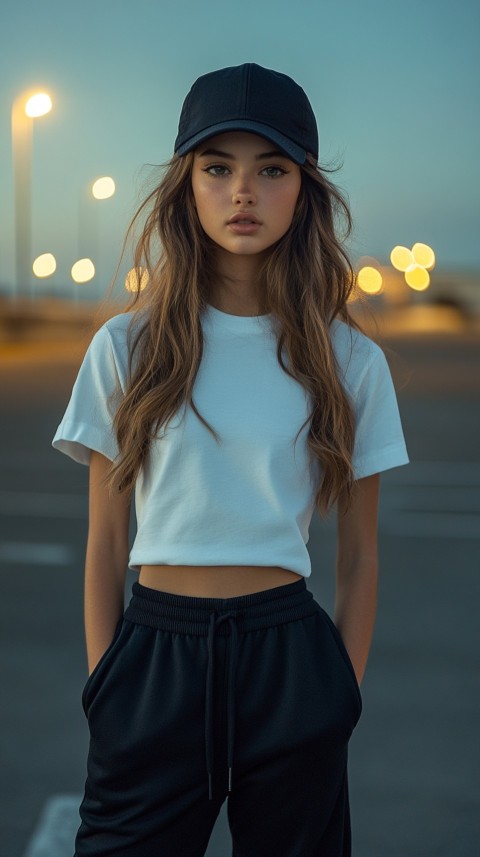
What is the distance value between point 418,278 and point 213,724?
3468 cm

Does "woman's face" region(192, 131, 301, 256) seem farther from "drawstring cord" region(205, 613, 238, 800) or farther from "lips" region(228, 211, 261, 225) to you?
"drawstring cord" region(205, 613, 238, 800)

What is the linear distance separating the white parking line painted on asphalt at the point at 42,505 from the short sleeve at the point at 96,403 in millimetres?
5928

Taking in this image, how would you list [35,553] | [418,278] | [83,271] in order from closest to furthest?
[35,553], [83,271], [418,278]

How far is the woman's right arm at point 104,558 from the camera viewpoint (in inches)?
77.7

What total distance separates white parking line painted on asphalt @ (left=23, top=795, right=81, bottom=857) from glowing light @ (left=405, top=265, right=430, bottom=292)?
30.7m

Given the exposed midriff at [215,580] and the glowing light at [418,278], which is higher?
the glowing light at [418,278]

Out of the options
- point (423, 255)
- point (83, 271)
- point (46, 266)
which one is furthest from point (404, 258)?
point (46, 266)

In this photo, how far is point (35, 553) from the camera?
6.68 m

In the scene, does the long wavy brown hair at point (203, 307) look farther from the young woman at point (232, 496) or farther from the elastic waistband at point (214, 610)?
the elastic waistband at point (214, 610)

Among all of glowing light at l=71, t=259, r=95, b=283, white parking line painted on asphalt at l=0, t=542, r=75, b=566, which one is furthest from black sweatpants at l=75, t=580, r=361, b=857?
glowing light at l=71, t=259, r=95, b=283

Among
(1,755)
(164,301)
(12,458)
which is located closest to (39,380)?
(12,458)

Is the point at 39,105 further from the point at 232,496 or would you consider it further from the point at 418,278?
the point at 418,278

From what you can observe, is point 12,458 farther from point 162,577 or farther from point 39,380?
point 39,380

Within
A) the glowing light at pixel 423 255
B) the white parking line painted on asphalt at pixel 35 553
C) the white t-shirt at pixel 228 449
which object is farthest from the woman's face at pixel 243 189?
the glowing light at pixel 423 255
